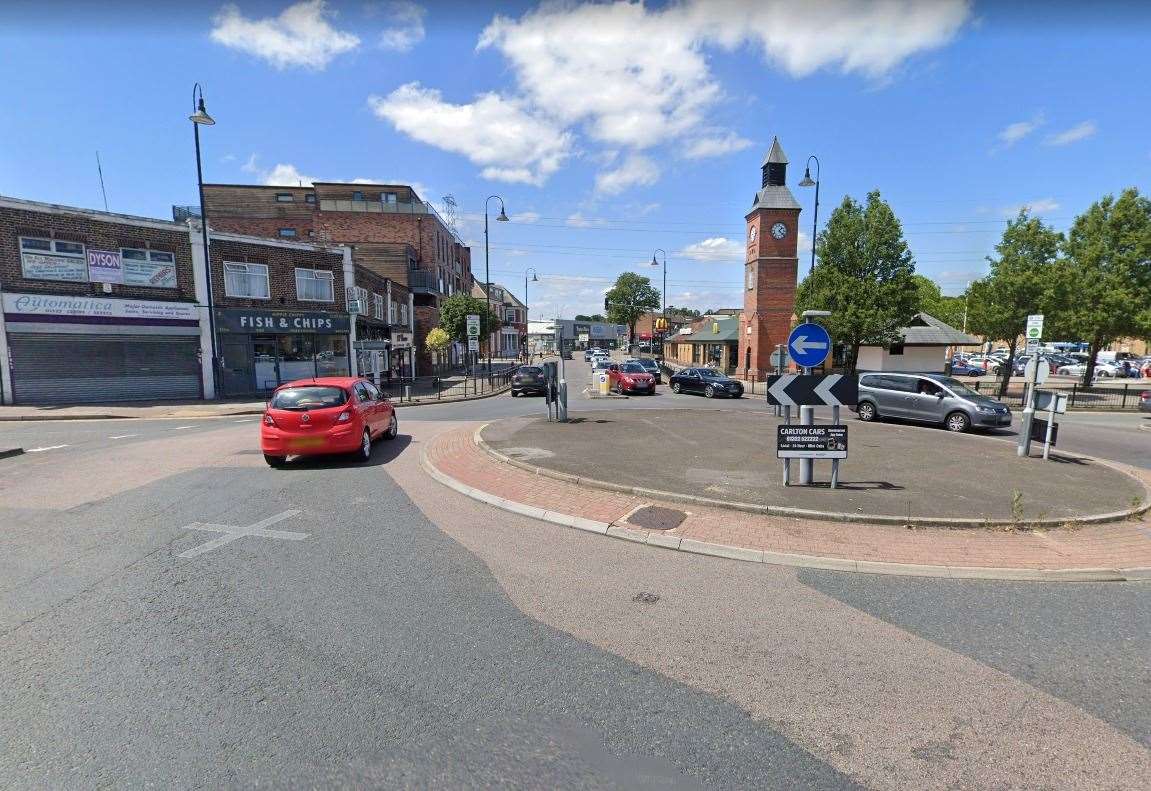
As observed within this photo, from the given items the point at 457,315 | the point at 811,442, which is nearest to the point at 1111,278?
the point at 811,442

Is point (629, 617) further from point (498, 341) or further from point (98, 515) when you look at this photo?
point (498, 341)

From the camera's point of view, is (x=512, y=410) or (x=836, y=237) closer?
(x=512, y=410)

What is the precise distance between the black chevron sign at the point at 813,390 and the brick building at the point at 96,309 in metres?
24.1

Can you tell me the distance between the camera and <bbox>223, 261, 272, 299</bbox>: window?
2334 cm

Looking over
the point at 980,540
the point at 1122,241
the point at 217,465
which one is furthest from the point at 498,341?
the point at 980,540

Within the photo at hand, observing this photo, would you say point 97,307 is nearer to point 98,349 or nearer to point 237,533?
point 98,349

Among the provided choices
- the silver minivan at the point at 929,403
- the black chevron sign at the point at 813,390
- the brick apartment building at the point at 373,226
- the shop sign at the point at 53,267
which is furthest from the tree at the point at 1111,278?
the shop sign at the point at 53,267

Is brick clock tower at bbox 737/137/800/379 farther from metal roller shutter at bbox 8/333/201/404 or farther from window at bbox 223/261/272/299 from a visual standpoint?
metal roller shutter at bbox 8/333/201/404

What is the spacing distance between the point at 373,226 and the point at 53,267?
25.2 metres

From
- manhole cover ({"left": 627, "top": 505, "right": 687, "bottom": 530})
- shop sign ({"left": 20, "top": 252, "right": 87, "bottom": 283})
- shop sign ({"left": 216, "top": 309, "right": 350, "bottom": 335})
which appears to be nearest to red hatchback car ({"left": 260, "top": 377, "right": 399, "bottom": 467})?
manhole cover ({"left": 627, "top": 505, "right": 687, "bottom": 530})

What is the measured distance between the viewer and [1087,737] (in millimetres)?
2857

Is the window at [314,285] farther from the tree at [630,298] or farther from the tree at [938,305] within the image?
the tree at [630,298]

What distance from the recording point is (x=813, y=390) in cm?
751

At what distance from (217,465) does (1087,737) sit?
11265 mm
